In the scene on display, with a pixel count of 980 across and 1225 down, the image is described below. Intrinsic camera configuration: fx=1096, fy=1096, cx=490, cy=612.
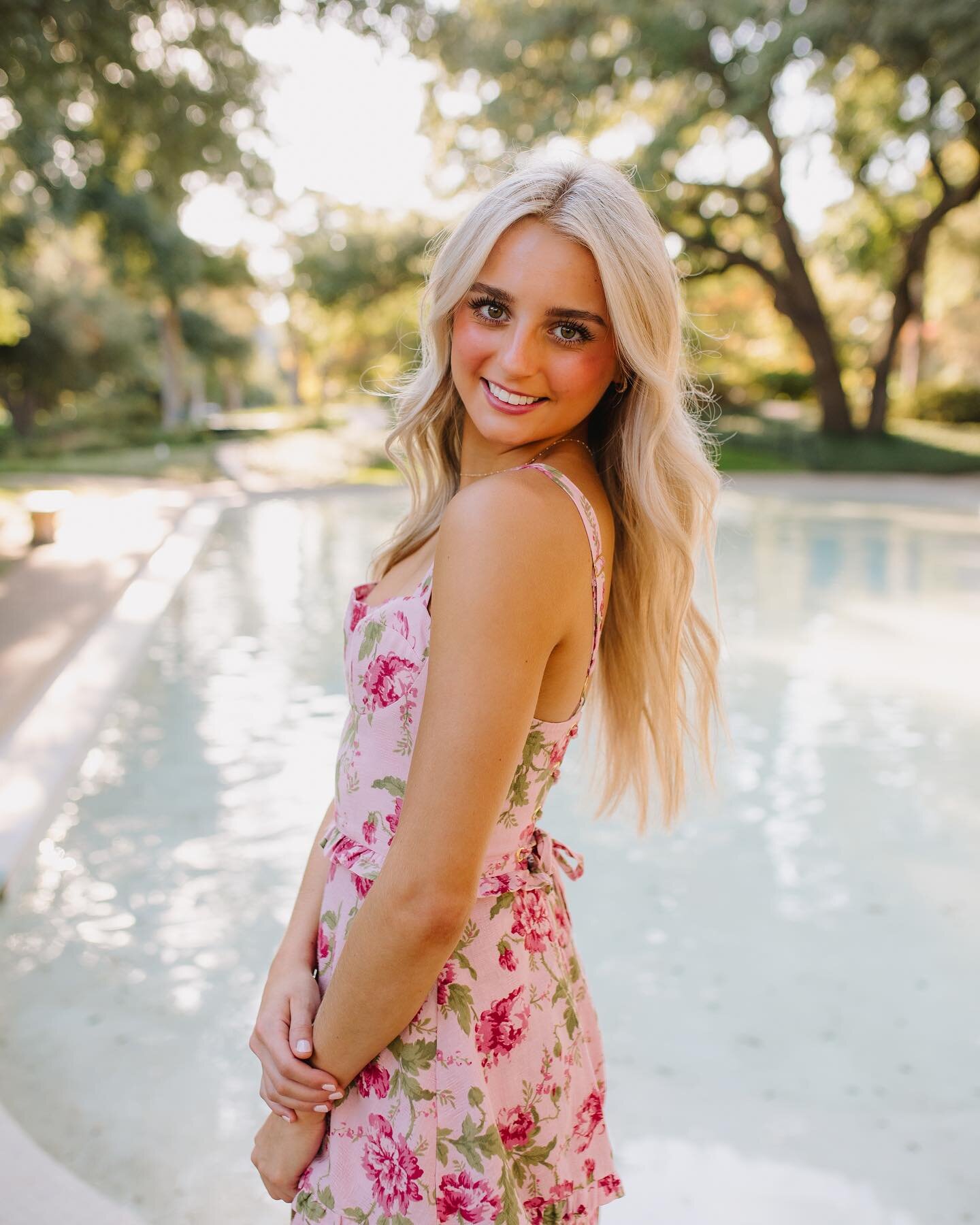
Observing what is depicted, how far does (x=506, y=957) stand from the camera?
112 cm

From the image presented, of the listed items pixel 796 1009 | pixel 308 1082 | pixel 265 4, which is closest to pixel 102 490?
pixel 265 4

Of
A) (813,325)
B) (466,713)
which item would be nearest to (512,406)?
(466,713)

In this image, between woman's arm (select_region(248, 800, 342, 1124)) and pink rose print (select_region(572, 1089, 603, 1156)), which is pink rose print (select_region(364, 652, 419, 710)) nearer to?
woman's arm (select_region(248, 800, 342, 1124))

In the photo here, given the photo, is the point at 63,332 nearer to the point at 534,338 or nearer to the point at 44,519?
the point at 44,519

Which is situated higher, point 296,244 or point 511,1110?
point 296,244

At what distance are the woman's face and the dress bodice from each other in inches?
3.9

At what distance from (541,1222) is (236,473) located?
16789mm

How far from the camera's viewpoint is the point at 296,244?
20938 mm

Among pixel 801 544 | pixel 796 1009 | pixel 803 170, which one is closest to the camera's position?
pixel 796 1009

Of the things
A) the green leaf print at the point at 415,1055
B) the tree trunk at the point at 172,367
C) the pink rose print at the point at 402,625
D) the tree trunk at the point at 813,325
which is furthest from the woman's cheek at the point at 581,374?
the tree trunk at the point at 172,367

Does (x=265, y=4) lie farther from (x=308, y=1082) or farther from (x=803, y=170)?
(x=803, y=170)

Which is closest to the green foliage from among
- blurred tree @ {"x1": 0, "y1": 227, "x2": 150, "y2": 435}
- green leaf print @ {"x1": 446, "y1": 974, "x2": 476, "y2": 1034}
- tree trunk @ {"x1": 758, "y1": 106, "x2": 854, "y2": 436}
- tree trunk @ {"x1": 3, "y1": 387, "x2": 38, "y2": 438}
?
tree trunk @ {"x1": 758, "y1": 106, "x2": 854, "y2": 436}

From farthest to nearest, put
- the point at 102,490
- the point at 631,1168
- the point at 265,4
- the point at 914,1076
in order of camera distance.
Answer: the point at 102,490 < the point at 265,4 < the point at 914,1076 < the point at 631,1168

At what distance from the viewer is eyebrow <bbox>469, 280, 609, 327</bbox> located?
1097mm
